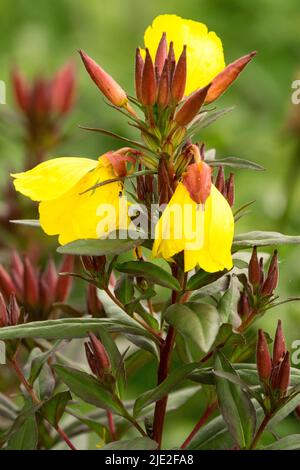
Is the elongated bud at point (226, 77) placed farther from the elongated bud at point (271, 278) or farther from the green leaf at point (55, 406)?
the green leaf at point (55, 406)

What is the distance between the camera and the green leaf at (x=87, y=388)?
108 centimetres

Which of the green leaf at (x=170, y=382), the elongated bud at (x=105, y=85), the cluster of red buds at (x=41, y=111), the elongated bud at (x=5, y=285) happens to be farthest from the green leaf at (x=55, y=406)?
the cluster of red buds at (x=41, y=111)

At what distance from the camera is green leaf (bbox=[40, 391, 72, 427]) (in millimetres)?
1119

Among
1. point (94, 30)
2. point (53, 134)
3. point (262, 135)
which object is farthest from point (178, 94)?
point (94, 30)

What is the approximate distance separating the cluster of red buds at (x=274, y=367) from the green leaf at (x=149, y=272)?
0.11 meters

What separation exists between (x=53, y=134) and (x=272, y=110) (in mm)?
1146

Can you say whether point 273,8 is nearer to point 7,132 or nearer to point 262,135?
point 262,135

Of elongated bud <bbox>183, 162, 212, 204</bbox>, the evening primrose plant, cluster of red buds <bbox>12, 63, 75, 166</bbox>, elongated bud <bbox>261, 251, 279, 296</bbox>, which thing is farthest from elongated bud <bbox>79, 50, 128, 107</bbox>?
cluster of red buds <bbox>12, 63, 75, 166</bbox>

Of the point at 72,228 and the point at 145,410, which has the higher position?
the point at 72,228

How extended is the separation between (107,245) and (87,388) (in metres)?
0.17

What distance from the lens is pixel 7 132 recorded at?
2209mm

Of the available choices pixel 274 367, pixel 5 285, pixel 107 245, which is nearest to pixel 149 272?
pixel 107 245

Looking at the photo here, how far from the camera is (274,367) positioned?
1039mm

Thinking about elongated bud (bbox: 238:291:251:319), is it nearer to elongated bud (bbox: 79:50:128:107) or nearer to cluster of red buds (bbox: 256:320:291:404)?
cluster of red buds (bbox: 256:320:291:404)
